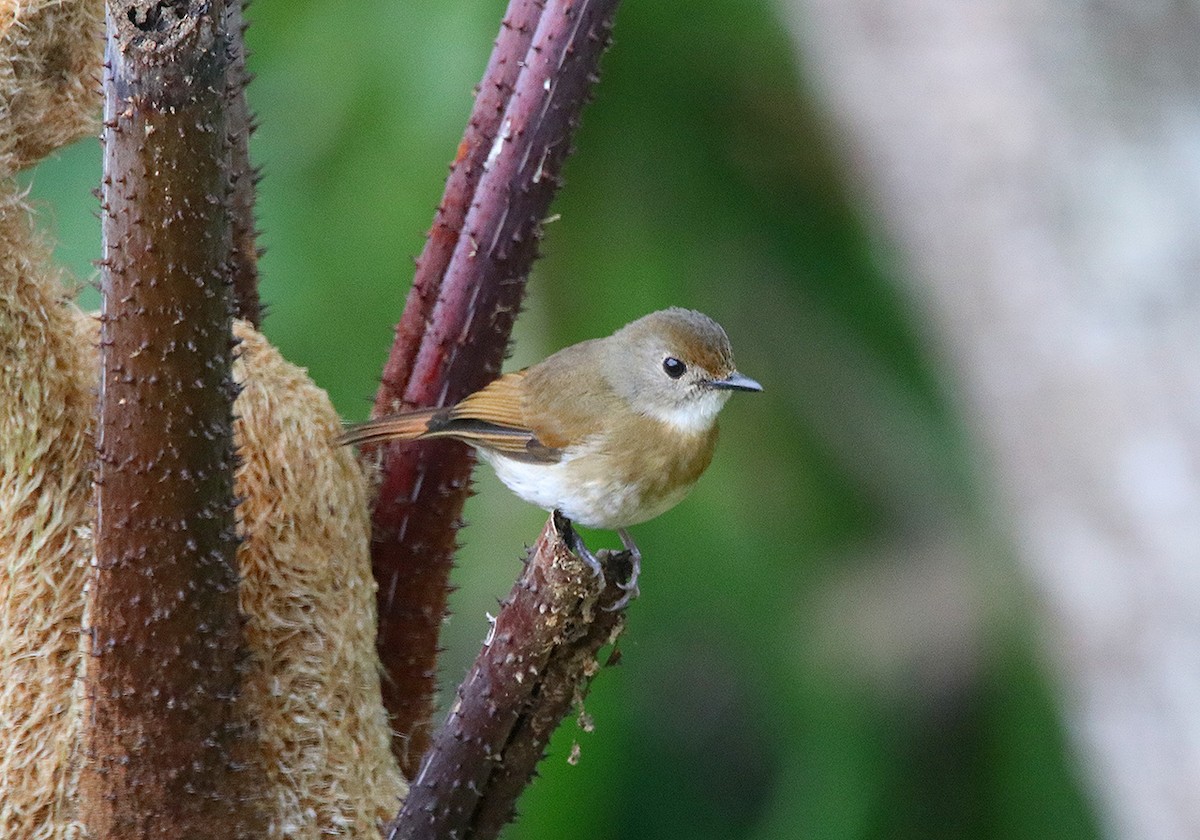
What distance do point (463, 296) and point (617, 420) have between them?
76 centimetres

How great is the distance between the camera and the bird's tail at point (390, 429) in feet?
7.75

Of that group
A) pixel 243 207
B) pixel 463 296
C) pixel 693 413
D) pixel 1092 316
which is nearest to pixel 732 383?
pixel 693 413

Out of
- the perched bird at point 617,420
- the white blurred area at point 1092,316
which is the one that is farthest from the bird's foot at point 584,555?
the white blurred area at point 1092,316

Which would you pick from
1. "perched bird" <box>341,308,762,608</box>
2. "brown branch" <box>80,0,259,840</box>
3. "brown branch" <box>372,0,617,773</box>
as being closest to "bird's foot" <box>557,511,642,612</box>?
"brown branch" <box>372,0,617,773</box>

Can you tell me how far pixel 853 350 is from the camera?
15.4 feet

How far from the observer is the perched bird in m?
2.87

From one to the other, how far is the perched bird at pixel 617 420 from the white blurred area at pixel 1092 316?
0.64 m

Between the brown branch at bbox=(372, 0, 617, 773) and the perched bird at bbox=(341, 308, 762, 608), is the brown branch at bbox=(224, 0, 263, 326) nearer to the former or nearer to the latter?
the brown branch at bbox=(372, 0, 617, 773)

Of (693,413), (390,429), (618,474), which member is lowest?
(390,429)

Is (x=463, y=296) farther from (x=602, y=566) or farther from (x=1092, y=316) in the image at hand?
(x=1092, y=316)

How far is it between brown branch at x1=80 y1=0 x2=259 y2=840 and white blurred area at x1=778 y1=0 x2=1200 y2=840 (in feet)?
5.83

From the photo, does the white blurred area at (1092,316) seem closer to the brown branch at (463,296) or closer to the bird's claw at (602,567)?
the bird's claw at (602,567)

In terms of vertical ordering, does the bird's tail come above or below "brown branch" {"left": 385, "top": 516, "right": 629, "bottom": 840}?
above

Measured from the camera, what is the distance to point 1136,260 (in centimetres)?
284
